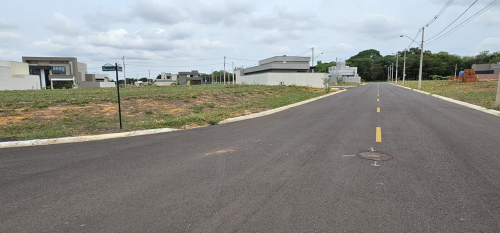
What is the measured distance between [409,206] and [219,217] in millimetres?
2457

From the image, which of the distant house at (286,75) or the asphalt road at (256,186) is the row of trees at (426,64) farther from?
the asphalt road at (256,186)

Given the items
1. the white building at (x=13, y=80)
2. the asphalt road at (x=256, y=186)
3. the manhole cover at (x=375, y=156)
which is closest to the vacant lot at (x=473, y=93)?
the asphalt road at (x=256, y=186)

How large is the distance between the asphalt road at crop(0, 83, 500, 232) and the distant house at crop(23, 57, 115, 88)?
271ft

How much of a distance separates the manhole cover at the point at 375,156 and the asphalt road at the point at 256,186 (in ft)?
0.60

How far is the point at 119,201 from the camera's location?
13.8 feet

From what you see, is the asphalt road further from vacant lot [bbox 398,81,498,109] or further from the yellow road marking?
vacant lot [bbox 398,81,498,109]

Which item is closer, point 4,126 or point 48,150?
point 48,150

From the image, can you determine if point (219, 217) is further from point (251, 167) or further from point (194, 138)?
point (194, 138)

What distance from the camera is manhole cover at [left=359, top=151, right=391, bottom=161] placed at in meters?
6.08

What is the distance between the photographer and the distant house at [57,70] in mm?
80375

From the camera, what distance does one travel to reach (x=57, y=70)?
281 feet

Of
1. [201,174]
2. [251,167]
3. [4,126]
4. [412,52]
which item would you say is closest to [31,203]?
[201,174]

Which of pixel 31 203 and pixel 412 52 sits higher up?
pixel 412 52

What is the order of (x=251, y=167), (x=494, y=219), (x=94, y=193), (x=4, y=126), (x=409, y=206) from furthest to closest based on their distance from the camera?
(x=4, y=126)
(x=251, y=167)
(x=94, y=193)
(x=409, y=206)
(x=494, y=219)
